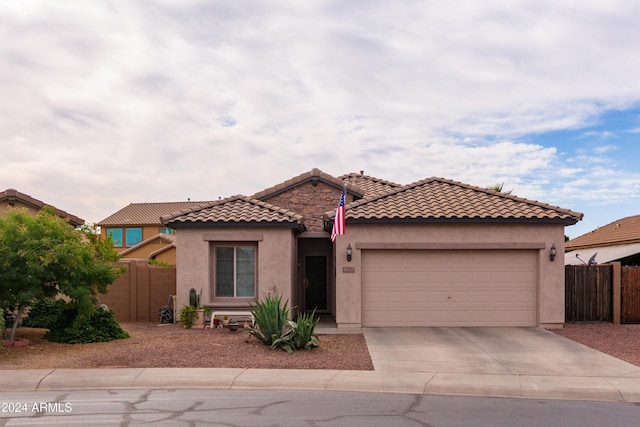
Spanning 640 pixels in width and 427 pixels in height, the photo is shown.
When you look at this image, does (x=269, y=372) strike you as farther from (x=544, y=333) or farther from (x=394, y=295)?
(x=544, y=333)

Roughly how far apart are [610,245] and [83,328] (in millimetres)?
22706

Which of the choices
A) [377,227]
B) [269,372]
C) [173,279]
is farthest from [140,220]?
[269,372]

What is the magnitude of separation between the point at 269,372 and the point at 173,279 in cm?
874

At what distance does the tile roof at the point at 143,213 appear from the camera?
52.7 meters

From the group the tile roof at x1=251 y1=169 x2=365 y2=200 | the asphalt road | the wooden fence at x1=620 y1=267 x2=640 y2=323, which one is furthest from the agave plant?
the wooden fence at x1=620 y1=267 x2=640 y2=323

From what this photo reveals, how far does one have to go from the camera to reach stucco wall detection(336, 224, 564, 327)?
16469mm

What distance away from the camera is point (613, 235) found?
27703mm

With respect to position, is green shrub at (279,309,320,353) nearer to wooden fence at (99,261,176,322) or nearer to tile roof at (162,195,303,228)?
tile roof at (162,195,303,228)

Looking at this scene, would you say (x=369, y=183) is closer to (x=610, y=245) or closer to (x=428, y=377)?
(x=610, y=245)

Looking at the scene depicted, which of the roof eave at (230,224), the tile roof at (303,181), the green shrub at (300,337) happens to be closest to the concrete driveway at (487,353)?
the green shrub at (300,337)

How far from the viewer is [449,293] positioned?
16672mm

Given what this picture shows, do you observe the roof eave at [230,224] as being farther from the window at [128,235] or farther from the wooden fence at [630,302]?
the window at [128,235]

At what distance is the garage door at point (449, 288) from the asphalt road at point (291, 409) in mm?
7291

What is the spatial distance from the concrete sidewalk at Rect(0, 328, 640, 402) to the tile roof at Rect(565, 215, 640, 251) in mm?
14794
